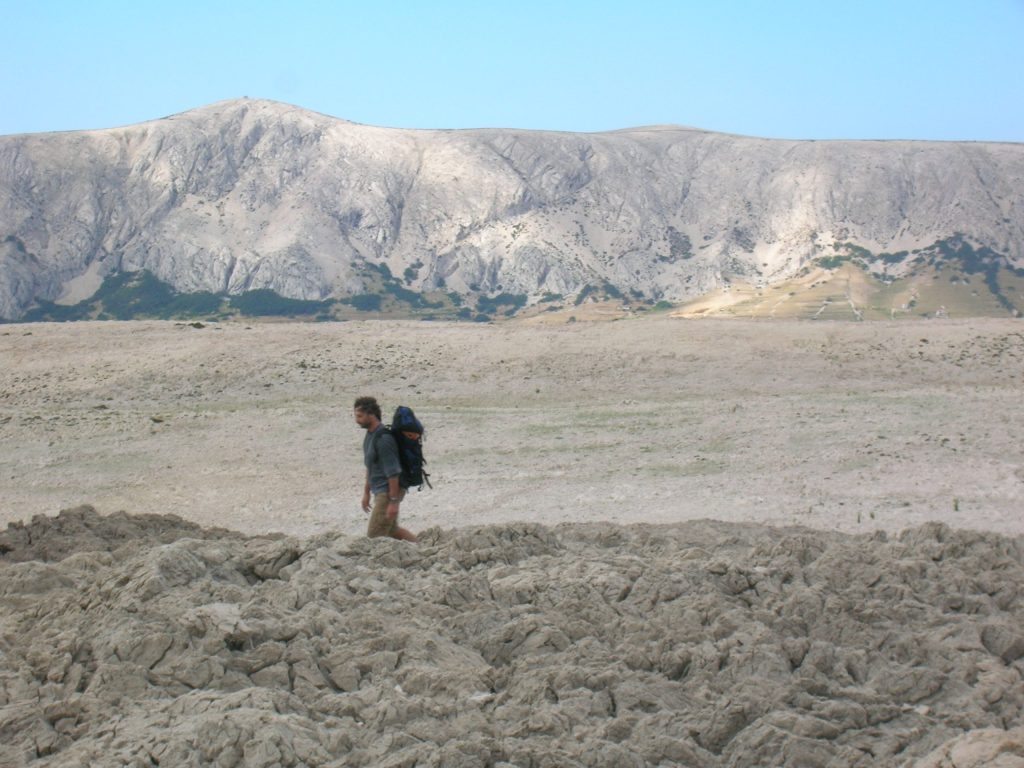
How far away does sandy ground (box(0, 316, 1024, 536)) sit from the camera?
17.6 meters

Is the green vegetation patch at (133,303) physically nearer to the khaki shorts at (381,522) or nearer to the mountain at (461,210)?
the mountain at (461,210)

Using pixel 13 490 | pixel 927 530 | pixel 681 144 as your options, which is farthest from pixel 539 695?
Result: pixel 681 144

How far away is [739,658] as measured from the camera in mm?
7473

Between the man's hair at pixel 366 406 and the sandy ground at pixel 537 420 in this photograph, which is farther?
the sandy ground at pixel 537 420

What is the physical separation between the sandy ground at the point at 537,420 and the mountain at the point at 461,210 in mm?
87229

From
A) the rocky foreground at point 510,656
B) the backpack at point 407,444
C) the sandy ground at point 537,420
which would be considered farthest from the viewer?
the sandy ground at point 537,420

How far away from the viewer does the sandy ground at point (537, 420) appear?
1764 cm

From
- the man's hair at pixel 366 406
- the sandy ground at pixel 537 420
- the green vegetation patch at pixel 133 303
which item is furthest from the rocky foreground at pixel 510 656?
the green vegetation patch at pixel 133 303

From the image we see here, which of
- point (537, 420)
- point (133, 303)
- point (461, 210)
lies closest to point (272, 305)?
point (133, 303)

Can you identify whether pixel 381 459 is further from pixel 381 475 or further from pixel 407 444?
pixel 407 444

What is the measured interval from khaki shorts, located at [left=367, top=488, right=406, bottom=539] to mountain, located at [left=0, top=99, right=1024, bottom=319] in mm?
107532

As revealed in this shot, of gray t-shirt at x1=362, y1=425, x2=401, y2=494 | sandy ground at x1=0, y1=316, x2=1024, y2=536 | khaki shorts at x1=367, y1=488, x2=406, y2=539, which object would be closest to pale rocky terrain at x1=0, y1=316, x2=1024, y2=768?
sandy ground at x1=0, y1=316, x2=1024, y2=536

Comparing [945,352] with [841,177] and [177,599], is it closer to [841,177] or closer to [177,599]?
[177,599]

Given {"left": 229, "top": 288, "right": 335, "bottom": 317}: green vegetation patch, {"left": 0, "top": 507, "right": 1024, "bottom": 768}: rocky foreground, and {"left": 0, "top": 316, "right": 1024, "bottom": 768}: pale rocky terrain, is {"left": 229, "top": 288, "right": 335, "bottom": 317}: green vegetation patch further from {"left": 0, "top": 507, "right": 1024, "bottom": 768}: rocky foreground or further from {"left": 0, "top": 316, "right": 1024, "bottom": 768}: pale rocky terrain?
{"left": 0, "top": 507, "right": 1024, "bottom": 768}: rocky foreground
